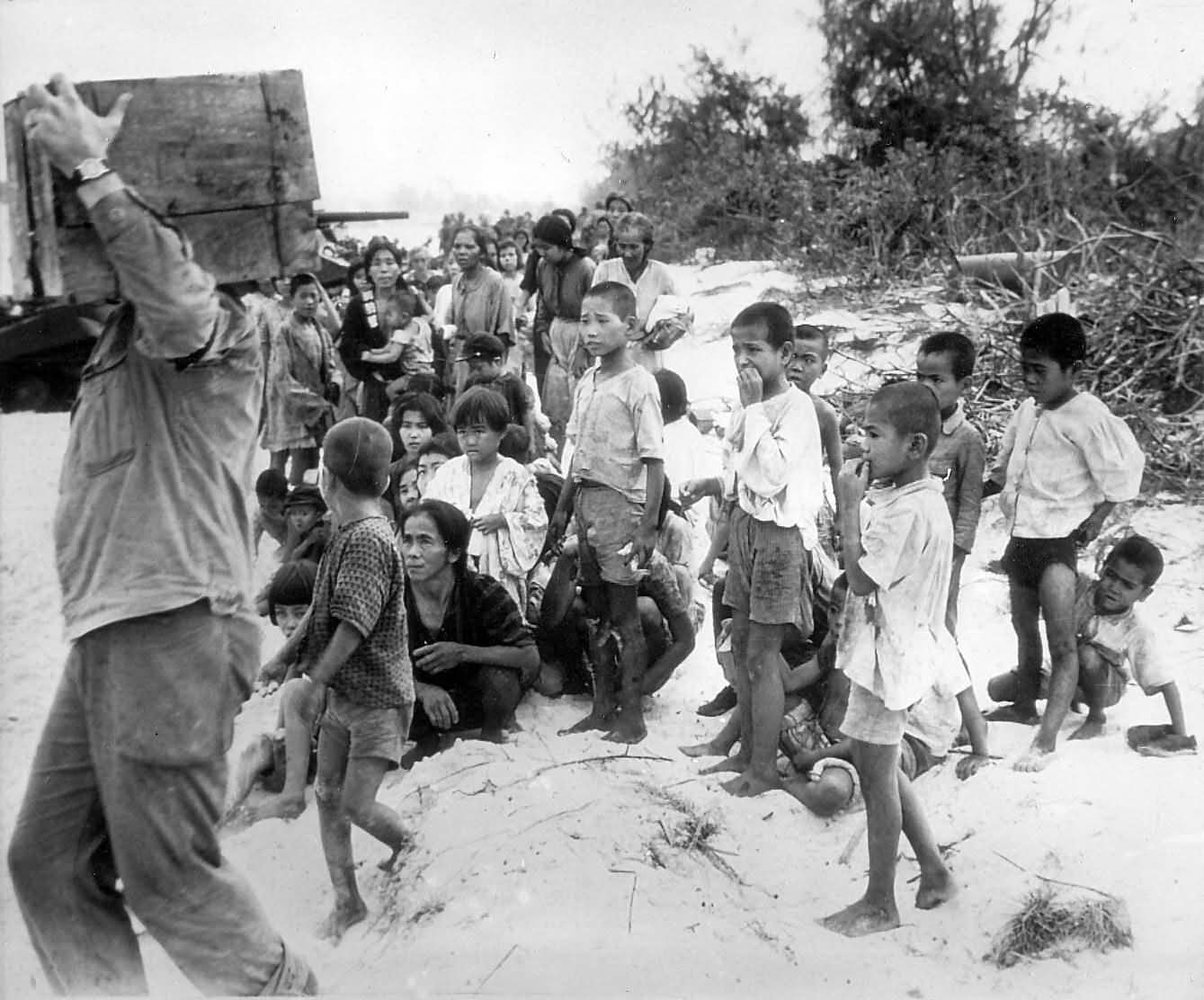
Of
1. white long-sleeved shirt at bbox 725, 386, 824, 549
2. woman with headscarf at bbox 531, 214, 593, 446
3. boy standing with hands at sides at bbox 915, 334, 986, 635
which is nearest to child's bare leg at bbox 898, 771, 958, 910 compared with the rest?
white long-sleeved shirt at bbox 725, 386, 824, 549

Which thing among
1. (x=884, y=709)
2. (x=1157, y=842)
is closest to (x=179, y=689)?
(x=884, y=709)

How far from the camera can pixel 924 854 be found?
2863mm

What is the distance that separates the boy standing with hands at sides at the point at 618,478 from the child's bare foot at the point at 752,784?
20.4 inches

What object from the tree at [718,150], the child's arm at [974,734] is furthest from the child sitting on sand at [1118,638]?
the tree at [718,150]

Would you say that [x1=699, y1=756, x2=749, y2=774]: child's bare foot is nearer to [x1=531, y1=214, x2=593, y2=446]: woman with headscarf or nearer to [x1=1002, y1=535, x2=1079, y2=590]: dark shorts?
[x1=1002, y1=535, x2=1079, y2=590]: dark shorts

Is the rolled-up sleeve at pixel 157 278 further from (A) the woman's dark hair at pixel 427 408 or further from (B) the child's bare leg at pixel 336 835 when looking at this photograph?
(A) the woman's dark hair at pixel 427 408

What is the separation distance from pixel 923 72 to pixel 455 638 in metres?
6.57

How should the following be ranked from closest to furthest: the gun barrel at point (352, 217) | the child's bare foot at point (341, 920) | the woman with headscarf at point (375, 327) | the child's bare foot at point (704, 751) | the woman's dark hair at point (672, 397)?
the gun barrel at point (352, 217) < the child's bare foot at point (341, 920) < the child's bare foot at point (704, 751) < the woman's dark hair at point (672, 397) < the woman with headscarf at point (375, 327)

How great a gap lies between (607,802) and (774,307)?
1.61m

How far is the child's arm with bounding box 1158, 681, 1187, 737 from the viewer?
350 cm

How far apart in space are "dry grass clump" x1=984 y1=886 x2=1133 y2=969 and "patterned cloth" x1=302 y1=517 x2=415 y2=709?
1675 mm

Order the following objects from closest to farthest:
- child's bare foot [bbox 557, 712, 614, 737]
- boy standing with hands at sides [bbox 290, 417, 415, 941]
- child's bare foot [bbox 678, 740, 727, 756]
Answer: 1. boy standing with hands at sides [bbox 290, 417, 415, 941]
2. child's bare foot [bbox 678, 740, 727, 756]
3. child's bare foot [bbox 557, 712, 614, 737]

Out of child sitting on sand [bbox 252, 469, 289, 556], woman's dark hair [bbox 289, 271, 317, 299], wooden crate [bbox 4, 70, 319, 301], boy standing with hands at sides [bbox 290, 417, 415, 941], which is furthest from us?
woman's dark hair [bbox 289, 271, 317, 299]

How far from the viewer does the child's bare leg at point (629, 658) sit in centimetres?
387
